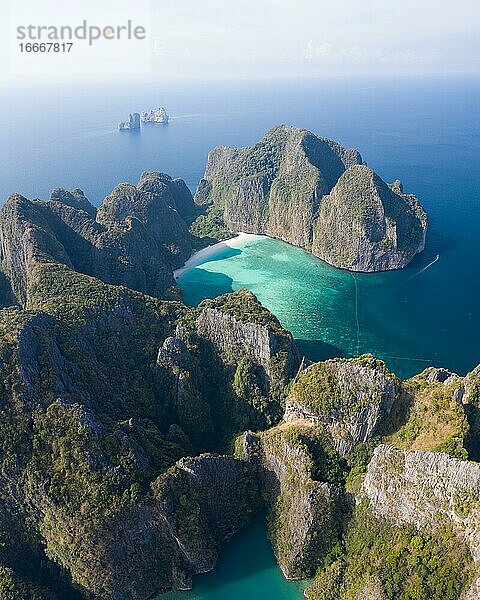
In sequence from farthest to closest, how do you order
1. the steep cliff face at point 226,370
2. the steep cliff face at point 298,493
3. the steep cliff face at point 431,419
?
the steep cliff face at point 226,370 → the steep cliff face at point 298,493 → the steep cliff face at point 431,419

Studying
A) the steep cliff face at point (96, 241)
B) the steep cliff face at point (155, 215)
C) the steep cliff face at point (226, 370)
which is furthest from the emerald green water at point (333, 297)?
the steep cliff face at point (226, 370)

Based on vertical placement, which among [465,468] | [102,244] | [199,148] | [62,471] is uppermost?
[199,148]

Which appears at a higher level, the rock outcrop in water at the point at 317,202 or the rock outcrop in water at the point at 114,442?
the rock outcrop in water at the point at 317,202

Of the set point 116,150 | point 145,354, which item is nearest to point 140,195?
point 145,354

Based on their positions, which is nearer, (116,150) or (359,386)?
(359,386)

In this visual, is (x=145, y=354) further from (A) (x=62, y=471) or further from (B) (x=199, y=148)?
(B) (x=199, y=148)

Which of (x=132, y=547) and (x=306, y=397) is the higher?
(x=306, y=397)

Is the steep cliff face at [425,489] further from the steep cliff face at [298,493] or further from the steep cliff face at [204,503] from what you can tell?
the steep cliff face at [204,503]
